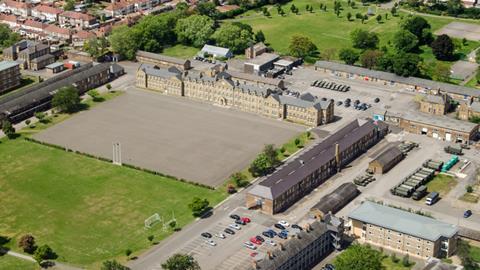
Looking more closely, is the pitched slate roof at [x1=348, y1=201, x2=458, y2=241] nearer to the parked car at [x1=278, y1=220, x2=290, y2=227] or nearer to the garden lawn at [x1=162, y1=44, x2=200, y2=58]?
the parked car at [x1=278, y1=220, x2=290, y2=227]

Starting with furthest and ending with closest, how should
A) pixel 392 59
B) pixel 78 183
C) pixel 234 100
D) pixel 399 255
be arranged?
pixel 392 59 < pixel 234 100 < pixel 78 183 < pixel 399 255

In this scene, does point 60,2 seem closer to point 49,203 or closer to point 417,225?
point 49,203

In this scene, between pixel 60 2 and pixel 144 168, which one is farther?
pixel 60 2

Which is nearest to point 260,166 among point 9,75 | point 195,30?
point 9,75

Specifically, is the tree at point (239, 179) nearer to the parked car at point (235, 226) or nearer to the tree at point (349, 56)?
the parked car at point (235, 226)

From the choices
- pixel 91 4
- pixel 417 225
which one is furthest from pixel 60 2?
pixel 417 225

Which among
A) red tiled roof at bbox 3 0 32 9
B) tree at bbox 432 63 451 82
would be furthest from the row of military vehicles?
red tiled roof at bbox 3 0 32 9
